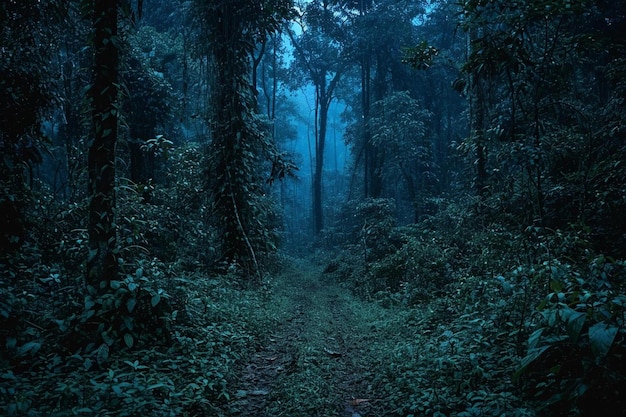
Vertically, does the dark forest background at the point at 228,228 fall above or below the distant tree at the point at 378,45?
below

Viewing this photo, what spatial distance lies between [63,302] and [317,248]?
22616 millimetres

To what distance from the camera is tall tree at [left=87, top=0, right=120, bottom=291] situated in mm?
4836

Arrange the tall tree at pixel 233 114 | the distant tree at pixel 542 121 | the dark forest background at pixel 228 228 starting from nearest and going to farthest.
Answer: the dark forest background at pixel 228 228
the distant tree at pixel 542 121
the tall tree at pixel 233 114

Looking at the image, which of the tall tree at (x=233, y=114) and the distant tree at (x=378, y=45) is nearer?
the tall tree at (x=233, y=114)

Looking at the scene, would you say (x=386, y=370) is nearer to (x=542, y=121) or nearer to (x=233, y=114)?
(x=542, y=121)

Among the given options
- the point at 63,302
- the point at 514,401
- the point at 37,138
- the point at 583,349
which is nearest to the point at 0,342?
the point at 63,302

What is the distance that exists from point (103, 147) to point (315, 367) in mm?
4088

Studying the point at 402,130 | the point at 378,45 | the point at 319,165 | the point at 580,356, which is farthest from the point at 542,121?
the point at 319,165

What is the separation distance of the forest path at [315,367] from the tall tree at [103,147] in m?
2.43

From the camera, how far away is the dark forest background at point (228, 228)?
364 cm

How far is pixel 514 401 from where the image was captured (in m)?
3.46

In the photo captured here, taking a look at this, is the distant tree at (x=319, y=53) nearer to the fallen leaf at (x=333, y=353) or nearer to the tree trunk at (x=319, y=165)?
the tree trunk at (x=319, y=165)

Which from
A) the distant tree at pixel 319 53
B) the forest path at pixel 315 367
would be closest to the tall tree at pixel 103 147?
the forest path at pixel 315 367

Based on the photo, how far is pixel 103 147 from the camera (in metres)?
4.90
